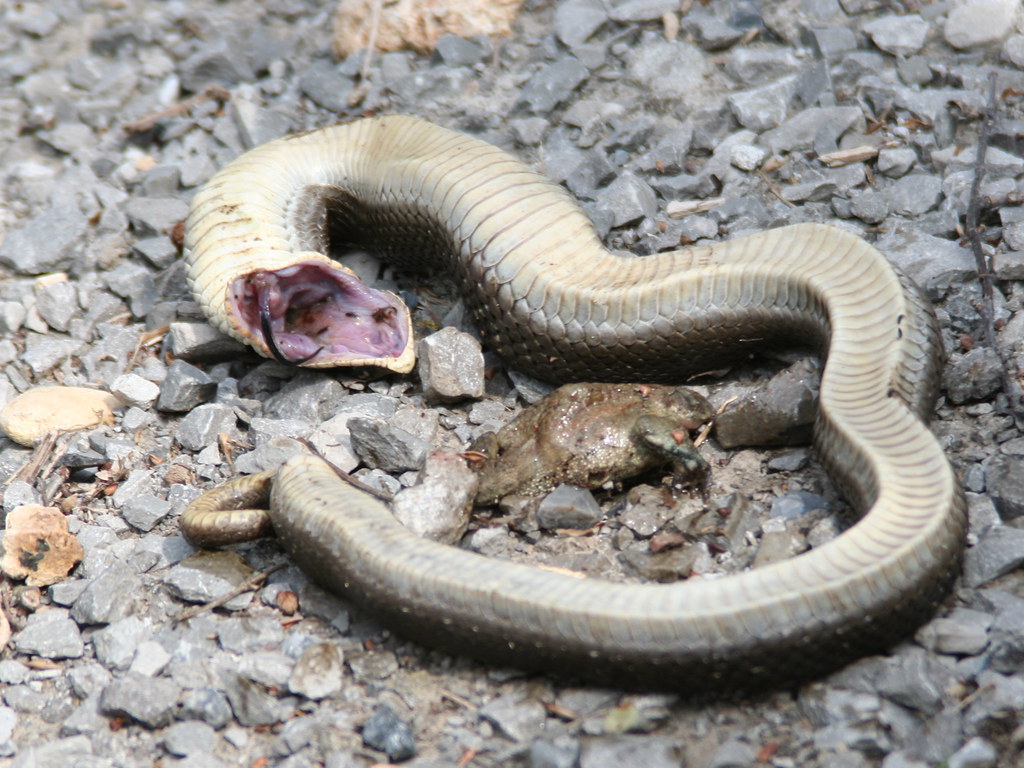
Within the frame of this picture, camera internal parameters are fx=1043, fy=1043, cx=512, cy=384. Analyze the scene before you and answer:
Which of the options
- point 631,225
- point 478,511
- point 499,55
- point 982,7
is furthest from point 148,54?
point 982,7

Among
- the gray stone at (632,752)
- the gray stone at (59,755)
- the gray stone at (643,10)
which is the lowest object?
the gray stone at (59,755)

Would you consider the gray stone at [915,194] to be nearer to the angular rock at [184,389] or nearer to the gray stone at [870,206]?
the gray stone at [870,206]

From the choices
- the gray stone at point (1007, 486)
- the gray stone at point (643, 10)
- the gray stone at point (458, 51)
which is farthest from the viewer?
the gray stone at point (458, 51)

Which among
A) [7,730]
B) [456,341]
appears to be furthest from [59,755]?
[456,341]

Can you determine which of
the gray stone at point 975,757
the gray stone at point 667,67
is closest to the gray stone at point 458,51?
the gray stone at point 667,67

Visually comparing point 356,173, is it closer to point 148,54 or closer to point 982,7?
point 148,54

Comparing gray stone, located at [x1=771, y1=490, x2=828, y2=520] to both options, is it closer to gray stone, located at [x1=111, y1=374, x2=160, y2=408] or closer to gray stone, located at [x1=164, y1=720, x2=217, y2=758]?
gray stone, located at [x1=164, y1=720, x2=217, y2=758]

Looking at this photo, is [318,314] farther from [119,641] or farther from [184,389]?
[119,641]
